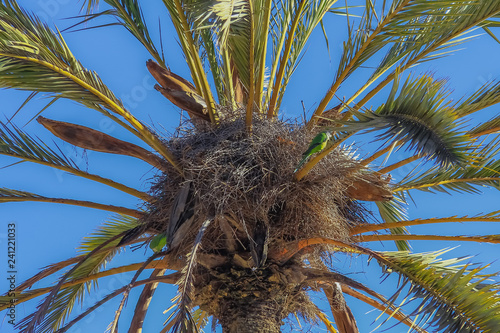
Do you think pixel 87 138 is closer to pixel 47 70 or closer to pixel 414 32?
pixel 47 70

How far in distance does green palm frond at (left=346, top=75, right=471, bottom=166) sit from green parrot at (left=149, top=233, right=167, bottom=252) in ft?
6.07

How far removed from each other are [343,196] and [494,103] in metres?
1.47

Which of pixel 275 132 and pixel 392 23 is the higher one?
pixel 392 23

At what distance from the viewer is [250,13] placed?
480 cm

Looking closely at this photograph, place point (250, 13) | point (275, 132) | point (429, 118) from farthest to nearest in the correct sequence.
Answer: point (275, 132) → point (250, 13) → point (429, 118)

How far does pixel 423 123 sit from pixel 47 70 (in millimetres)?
2830

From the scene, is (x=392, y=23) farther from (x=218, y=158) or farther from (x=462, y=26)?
(x=218, y=158)

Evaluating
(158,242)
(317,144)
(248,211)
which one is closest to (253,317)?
(248,211)

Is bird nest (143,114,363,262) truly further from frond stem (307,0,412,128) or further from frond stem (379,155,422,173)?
frond stem (379,155,422,173)

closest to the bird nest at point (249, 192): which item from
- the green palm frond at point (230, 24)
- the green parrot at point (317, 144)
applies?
the green parrot at point (317, 144)

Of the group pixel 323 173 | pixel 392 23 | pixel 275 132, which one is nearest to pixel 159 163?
pixel 275 132

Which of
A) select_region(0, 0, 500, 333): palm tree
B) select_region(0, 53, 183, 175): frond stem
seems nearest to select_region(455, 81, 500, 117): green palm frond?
select_region(0, 0, 500, 333): palm tree

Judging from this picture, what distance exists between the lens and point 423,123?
374 cm

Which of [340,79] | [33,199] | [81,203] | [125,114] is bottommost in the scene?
[81,203]
